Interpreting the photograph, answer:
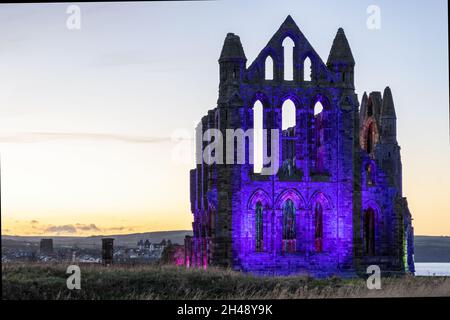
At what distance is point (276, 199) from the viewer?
5269cm

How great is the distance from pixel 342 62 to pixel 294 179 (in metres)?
6.50

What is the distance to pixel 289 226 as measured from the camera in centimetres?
5503

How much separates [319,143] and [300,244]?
5637 mm

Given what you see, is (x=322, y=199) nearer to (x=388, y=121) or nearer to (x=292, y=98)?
(x=292, y=98)

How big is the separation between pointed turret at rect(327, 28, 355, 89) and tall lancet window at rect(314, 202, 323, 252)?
636 centimetres

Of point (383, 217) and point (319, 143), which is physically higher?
point (319, 143)

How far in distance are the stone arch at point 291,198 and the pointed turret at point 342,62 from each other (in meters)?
6.02

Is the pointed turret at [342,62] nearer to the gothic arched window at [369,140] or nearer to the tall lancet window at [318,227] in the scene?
the tall lancet window at [318,227]
